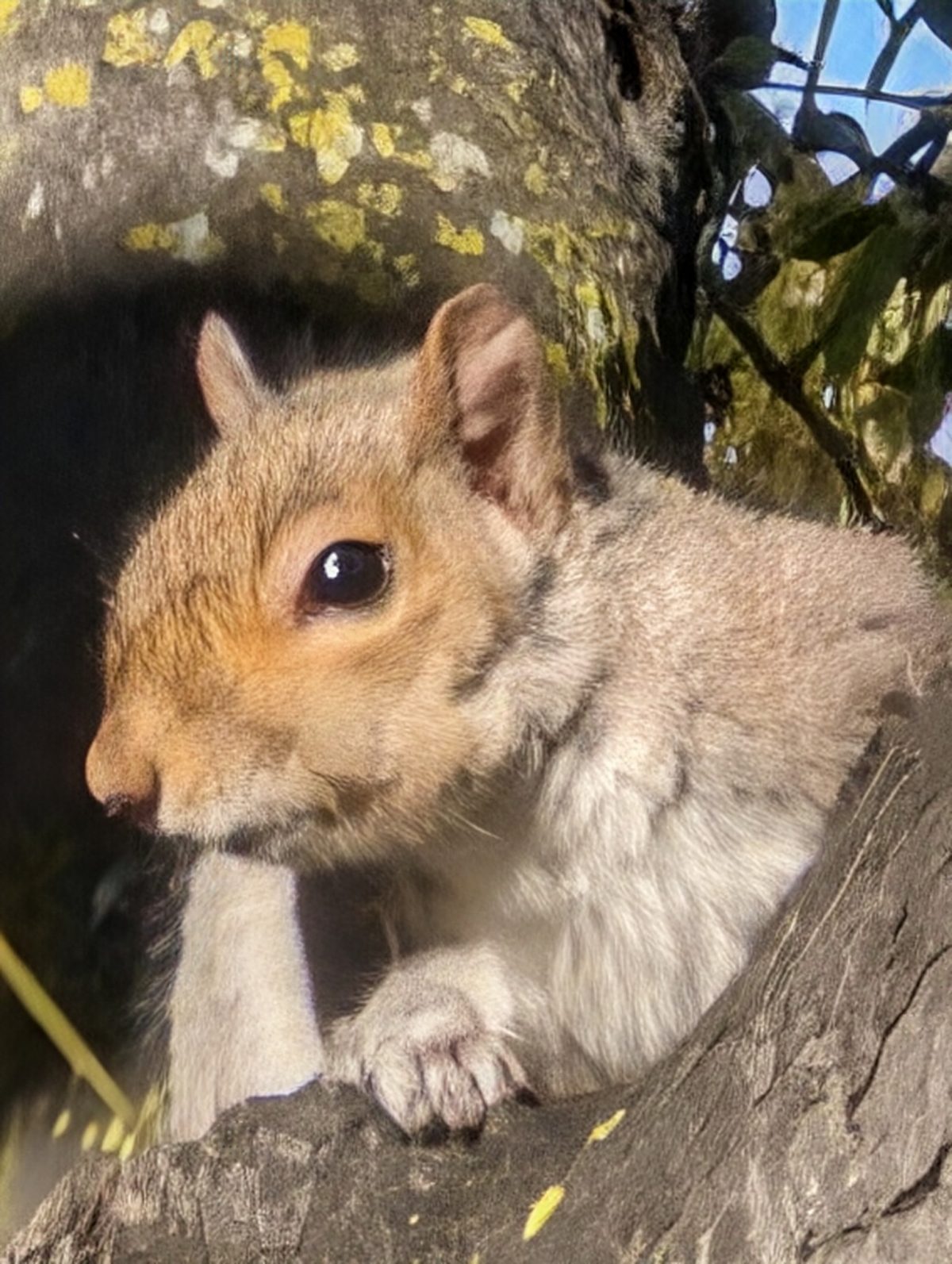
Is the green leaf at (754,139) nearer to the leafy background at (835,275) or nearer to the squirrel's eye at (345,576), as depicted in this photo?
the leafy background at (835,275)

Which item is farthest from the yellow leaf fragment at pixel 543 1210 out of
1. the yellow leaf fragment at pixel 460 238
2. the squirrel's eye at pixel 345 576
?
the yellow leaf fragment at pixel 460 238

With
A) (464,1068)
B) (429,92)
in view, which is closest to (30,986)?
(464,1068)

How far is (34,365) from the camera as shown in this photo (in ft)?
3.14

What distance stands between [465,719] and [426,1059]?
0.54 feet

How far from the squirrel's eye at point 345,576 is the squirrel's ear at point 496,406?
0.20ft

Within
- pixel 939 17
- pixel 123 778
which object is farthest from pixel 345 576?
pixel 939 17

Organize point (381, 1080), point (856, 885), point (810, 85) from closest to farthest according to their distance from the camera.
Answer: point (856, 885)
point (381, 1080)
point (810, 85)

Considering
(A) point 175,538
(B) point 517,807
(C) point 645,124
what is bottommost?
(B) point 517,807

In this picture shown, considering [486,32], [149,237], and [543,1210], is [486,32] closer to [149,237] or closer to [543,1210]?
[149,237]

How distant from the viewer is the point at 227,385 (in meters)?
0.88

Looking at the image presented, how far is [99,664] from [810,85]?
47 cm

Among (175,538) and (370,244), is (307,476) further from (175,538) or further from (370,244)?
(370,244)

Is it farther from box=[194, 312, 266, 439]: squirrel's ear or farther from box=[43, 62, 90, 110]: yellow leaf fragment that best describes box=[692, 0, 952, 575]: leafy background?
box=[43, 62, 90, 110]: yellow leaf fragment

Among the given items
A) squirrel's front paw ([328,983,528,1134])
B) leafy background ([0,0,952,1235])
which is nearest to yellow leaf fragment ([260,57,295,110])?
leafy background ([0,0,952,1235])
